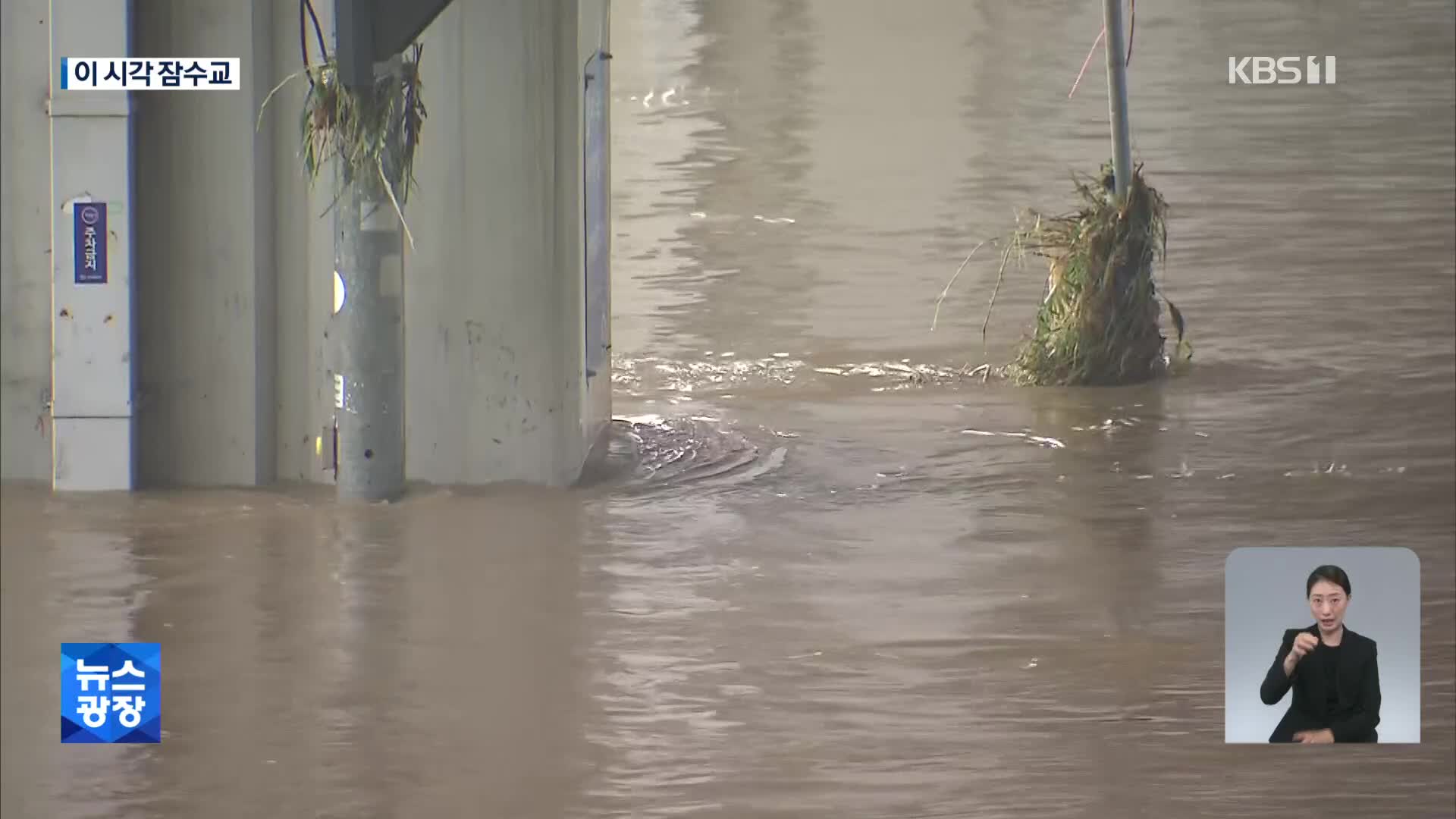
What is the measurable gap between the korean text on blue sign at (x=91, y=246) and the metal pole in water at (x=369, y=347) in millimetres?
568

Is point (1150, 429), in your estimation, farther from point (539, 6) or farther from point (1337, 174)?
point (1337, 174)

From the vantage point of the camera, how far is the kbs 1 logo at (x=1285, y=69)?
9695 millimetres

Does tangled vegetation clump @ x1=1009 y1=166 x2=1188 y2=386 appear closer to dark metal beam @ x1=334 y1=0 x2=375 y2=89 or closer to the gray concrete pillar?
dark metal beam @ x1=334 y1=0 x2=375 y2=89

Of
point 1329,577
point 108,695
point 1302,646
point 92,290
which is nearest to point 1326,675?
point 1302,646

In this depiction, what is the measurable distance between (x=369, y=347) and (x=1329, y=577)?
8.18 feet

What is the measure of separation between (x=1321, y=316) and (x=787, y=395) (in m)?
2.32

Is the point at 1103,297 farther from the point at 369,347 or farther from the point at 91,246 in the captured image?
the point at 91,246

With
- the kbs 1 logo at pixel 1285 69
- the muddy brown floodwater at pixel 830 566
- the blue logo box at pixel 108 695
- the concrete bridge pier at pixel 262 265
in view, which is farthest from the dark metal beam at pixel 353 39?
the kbs 1 logo at pixel 1285 69

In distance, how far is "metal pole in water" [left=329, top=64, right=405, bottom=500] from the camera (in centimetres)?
476

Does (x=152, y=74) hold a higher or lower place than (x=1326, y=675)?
higher

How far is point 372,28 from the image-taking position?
4324mm

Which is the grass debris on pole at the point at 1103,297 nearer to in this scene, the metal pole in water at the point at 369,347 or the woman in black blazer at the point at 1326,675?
the metal pole in water at the point at 369,347

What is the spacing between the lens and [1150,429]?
575 cm

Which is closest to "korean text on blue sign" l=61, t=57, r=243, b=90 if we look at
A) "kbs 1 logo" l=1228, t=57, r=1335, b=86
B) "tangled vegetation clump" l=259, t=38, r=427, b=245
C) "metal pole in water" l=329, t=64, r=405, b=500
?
"tangled vegetation clump" l=259, t=38, r=427, b=245
